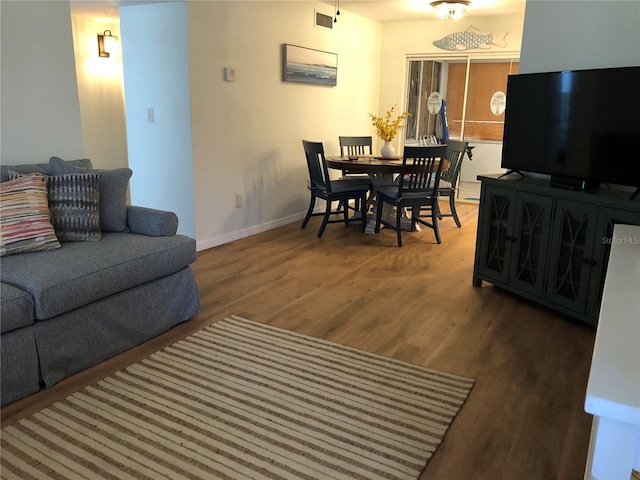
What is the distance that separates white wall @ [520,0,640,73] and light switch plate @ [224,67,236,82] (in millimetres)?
2391

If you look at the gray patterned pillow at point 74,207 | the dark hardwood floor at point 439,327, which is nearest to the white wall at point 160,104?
the dark hardwood floor at point 439,327

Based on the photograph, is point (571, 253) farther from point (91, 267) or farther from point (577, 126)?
point (91, 267)

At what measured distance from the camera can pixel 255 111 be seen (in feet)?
16.1

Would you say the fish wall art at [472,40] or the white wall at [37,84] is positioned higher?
the fish wall art at [472,40]

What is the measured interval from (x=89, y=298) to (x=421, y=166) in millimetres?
3135

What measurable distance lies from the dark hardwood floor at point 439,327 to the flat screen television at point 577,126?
0.91 m

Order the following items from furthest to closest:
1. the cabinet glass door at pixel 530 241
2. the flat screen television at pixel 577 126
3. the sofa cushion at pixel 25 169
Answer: the cabinet glass door at pixel 530 241, the flat screen television at pixel 577 126, the sofa cushion at pixel 25 169

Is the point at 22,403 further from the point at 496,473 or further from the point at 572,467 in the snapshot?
the point at 572,467

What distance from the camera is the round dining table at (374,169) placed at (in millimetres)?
4673

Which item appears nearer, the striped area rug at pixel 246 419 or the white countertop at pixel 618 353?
the white countertop at pixel 618 353

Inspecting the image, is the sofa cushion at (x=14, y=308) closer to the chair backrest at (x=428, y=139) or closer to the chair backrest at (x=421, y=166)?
the chair backrest at (x=421, y=166)

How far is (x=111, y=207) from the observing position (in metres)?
2.96

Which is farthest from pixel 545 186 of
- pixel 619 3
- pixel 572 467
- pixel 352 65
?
pixel 352 65

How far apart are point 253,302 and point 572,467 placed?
205cm
